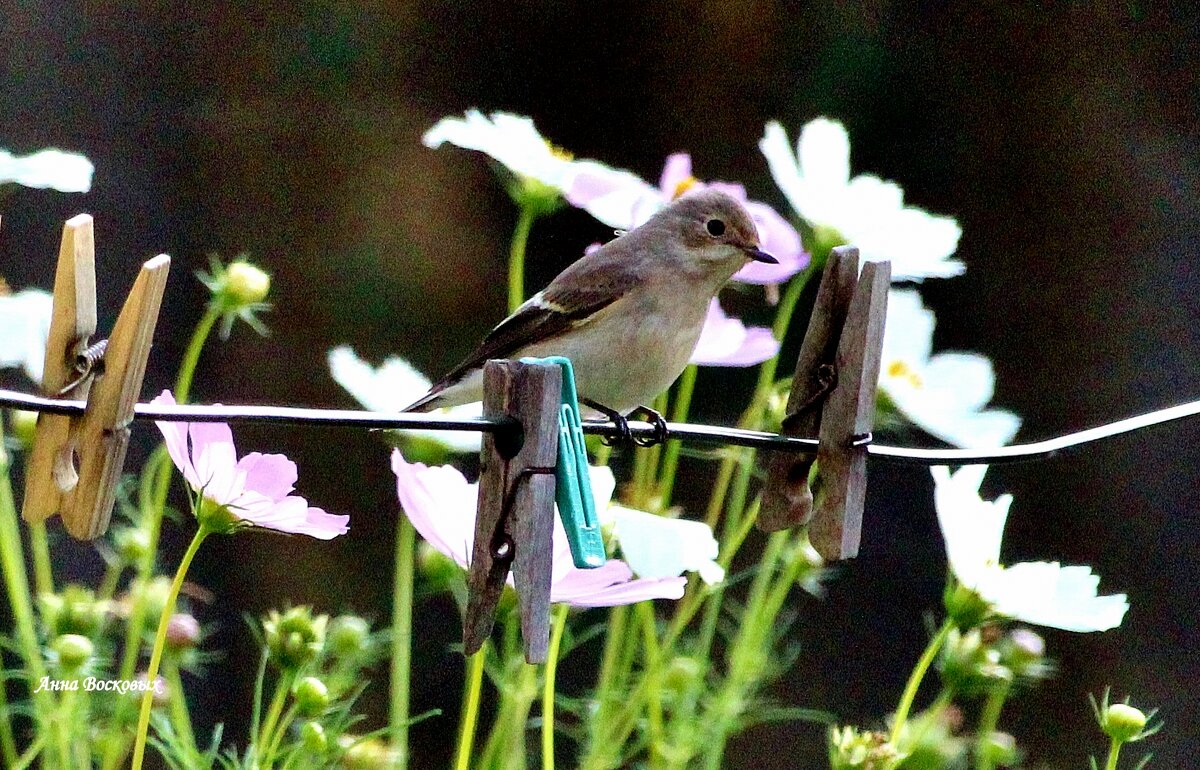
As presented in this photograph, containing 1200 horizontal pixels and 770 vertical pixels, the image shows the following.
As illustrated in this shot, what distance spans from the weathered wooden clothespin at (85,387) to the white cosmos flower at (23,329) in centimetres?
20

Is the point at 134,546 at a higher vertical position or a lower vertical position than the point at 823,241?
lower

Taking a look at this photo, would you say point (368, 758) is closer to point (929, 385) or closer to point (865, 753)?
point (865, 753)

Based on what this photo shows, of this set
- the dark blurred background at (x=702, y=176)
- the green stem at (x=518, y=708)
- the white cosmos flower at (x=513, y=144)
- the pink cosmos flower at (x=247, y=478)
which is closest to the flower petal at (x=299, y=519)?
the pink cosmos flower at (x=247, y=478)

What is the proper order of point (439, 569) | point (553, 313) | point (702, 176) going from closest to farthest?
1. point (439, 569)
2. point (553, 313)
3. point (702, 176)

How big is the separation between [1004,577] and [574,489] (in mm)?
318

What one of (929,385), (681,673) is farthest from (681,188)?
(681,673)

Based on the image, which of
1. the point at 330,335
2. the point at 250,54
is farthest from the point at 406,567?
the point at 250,54

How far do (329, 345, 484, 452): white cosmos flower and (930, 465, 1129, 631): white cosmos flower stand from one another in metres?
0.26

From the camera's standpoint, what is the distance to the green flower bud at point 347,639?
2.57 feet

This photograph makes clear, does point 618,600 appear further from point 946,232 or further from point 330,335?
point 330,335

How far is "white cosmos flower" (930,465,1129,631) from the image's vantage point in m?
0.71

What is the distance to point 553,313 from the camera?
39.4 inches

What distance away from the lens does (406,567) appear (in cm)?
78

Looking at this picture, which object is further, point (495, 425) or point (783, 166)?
point (783, 166)
